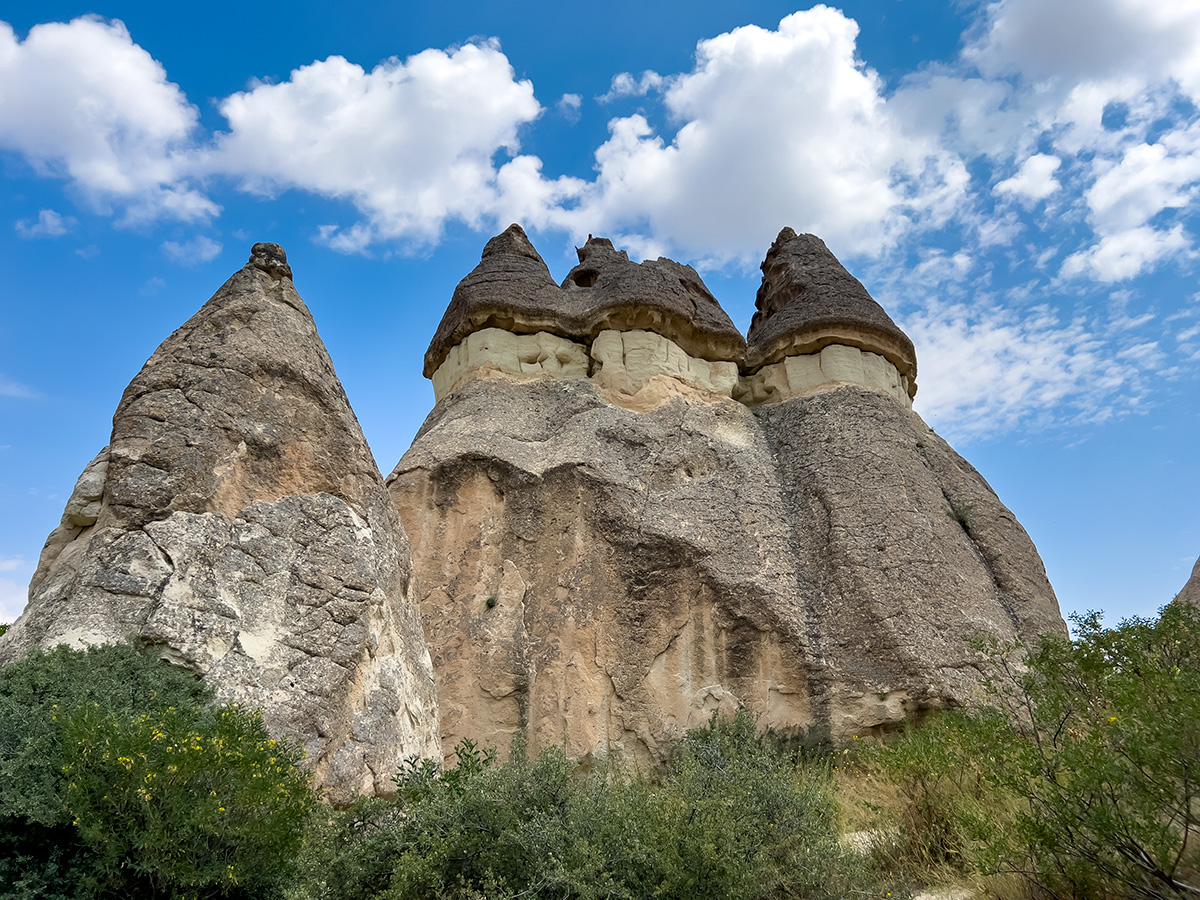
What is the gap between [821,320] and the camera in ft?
43.8

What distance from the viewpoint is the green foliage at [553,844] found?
4352mm

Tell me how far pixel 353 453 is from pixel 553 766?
334 centimetres

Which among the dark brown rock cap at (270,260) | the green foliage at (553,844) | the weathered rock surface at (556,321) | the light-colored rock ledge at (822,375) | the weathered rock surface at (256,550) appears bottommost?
the green foliage at (553,844)

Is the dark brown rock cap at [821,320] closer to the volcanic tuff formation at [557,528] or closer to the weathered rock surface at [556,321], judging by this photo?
the volcanic tuff formation at [557,528]

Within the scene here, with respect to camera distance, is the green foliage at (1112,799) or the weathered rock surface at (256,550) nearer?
the green foliage at (1112,799)

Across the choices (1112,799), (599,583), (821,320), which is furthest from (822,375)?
(1112,799)

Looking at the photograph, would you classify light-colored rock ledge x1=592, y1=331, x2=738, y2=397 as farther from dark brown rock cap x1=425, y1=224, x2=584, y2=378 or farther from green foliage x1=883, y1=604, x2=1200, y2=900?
green foliage x1=883, y1=604, x2=1200, y2=900

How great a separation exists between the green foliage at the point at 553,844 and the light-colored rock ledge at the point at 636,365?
312 inches

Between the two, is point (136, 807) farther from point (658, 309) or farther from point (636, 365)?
point (658, 309)

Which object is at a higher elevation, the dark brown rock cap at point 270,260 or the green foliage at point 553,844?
the dark brown rock cap at point 270,260

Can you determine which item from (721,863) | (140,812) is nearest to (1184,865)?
(721,863)

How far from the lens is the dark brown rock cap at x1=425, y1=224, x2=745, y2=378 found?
13.1 metres

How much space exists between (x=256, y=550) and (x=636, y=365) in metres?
7.55

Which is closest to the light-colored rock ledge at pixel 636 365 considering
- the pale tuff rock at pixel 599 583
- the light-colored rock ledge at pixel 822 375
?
the light-colored rock ledge at pixel 822 375
